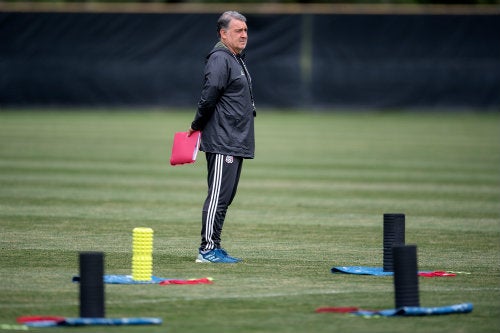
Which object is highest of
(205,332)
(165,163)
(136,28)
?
(136,28)

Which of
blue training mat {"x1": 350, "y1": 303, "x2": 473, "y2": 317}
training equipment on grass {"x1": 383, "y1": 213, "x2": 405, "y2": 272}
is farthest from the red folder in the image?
blue training mat {"x1": 350, "y1": 303, "x2": 473, "y2": 317}

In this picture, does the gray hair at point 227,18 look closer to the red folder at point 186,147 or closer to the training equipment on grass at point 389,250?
the red folder at point 186,147

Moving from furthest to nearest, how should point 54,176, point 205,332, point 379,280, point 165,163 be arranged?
point 165,163 < point 54,176 < point 379,280 < point 205,332

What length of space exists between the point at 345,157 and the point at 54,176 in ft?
22.2

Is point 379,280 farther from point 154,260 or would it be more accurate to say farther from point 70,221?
point 70,221

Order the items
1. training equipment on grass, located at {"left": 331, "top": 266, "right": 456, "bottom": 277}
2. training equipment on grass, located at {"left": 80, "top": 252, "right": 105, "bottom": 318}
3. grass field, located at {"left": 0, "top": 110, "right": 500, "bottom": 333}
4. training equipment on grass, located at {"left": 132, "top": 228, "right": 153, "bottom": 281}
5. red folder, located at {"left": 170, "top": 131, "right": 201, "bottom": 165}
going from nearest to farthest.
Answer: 1. training equipment on grass, located at {"left": 80, "top": 252, "right": 105, "bottom": 318}
2. grass field, located at {"left": 0, "top": 110, "right": 500, "bottom": 333}
3. training equipment on grass, located at {"left": 132, "top": 228, "right": 153, "bottom": 281}
4. training equipment on grass, located at {"left": 331, "top": 266, "right": 456, "bottom": 277}
5. red folder, located at {"left": 170, "top": 131, "right": 201, "bottom": 165}

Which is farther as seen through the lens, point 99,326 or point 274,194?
point 274,194

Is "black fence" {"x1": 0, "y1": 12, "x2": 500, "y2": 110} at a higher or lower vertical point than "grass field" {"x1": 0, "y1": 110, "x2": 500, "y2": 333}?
higher

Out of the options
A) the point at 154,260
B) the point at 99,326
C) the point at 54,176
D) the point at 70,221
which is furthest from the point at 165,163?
the point at 99,326

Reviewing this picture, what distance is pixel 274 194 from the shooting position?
16.6 metres

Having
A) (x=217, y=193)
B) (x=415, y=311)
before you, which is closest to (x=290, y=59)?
(x=217, y=193)

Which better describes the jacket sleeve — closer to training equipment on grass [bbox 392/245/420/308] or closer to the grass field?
the grass field

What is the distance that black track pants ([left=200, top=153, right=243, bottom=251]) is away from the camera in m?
9.77

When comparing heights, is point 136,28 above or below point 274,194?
above
